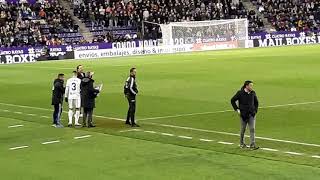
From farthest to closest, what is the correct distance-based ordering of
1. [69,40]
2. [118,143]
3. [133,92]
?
1. [69,40]
2. [133,92]
3. [118,143]

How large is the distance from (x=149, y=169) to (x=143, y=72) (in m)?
29.1

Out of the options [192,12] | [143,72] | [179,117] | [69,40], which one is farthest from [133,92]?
[192,12]

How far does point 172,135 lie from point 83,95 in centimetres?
364

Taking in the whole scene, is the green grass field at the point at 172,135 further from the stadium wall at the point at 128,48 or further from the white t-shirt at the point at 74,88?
the stadium wall at the point at 128,48

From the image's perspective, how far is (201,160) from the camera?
590 inches

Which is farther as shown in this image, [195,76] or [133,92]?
[195,76]

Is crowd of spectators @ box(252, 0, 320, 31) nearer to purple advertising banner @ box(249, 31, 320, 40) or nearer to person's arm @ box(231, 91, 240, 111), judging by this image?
purple advertising banner @ box(249, 31, 320, 40)

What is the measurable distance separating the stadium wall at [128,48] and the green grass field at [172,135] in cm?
2637

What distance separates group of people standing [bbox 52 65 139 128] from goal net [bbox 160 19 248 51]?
156 ft

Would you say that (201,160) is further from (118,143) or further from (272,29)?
(272,29)

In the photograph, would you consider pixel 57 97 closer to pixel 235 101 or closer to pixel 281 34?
pixel 235 101

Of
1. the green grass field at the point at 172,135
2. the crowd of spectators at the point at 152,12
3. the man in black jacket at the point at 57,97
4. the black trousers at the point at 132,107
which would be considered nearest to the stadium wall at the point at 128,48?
the crowd of spectators at the point at 152,12

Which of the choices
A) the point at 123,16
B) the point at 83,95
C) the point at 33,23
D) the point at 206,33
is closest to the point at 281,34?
the point at 206,33

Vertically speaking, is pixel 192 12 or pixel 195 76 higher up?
pixel 192 12
